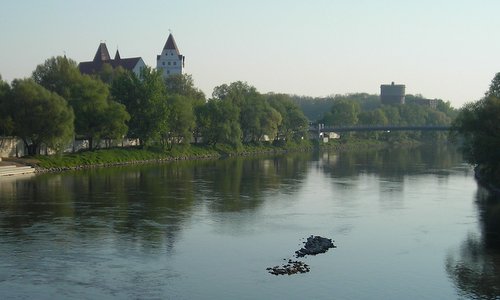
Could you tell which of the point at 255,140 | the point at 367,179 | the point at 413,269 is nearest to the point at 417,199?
the point at 367,179

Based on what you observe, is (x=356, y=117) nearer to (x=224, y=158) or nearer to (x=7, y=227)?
(x=224, y=158)

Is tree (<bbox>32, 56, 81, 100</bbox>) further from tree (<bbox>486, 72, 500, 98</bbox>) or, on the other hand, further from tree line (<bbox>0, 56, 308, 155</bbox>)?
tree (<bbox>486, 72, 500, 98</bbox>)

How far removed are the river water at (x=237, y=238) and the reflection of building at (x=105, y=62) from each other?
86440mm

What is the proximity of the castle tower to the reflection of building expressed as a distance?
1052cm

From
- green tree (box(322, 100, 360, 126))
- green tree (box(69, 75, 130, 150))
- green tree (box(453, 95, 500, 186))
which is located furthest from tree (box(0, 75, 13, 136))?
green tree (box(322, 100, 360, 126))

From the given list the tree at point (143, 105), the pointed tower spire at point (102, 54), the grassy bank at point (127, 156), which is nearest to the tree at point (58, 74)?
the tree at point (143, 105)

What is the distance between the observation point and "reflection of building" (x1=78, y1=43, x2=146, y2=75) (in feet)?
476

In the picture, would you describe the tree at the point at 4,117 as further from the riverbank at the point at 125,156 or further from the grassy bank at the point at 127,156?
the grassy bank at the point at 127,156

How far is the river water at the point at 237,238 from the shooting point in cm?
2511

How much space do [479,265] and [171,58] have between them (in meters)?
138

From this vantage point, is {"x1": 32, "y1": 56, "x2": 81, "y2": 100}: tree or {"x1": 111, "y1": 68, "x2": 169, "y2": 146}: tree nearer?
{"x1": 32, "y1": 56, "x2": 81, "y2": 100}: tree

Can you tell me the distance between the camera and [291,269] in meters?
27.0

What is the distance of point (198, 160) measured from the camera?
91375mm

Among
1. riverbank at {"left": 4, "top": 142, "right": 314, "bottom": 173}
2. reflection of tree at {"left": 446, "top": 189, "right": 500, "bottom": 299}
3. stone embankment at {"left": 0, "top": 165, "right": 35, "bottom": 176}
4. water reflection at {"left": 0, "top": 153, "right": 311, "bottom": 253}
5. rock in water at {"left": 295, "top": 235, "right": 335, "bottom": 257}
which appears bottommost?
reflection of tree at {"left": 446, "top": 189, "right": 500, "bottom": 299}
